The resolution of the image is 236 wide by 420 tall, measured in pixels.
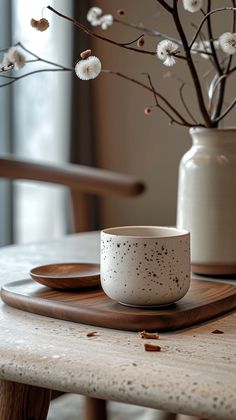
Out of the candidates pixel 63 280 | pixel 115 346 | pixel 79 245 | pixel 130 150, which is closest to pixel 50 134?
pixel 130 150

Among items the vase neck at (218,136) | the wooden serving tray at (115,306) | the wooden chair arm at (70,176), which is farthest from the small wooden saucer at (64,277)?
the wooden chair arm at (70,176)

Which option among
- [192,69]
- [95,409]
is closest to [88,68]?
[192,69]

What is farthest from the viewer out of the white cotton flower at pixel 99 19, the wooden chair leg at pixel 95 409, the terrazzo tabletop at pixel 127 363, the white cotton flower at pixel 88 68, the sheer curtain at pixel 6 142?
the sheer curtain at pixel 6 142

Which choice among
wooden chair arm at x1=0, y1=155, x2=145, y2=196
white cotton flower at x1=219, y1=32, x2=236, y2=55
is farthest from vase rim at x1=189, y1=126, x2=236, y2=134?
wooden chair arm at x1=0, y1=155, x2=145, y2=196

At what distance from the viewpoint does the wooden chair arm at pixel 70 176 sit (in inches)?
73.5

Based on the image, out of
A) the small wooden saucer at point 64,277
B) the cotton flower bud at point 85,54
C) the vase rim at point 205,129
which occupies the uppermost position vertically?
the cotton flower bud at point 85,54

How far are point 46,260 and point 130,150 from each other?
1.91 meters

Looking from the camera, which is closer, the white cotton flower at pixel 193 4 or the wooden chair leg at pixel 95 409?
the white cotton flower at pixel 193 4

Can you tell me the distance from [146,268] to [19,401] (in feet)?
0.67

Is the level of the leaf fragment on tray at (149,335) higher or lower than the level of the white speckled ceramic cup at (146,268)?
lower

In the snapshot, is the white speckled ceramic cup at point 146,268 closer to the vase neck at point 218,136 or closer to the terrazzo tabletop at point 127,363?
the terrazzo tabletop at point 127,363

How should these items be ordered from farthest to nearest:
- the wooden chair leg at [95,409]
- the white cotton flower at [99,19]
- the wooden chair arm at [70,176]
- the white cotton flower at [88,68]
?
the wooden chair arm at [70,176], the wooden chair leg at [95,409], the white cotton flower at [99,19], the white cotton flower at [88,68]

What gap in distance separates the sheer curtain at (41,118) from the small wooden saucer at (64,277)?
1.68 metres

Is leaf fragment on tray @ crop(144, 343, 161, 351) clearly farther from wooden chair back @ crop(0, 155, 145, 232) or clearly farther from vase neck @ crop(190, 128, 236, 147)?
wooden chair back @ crop(0, 155, 145, 232)
